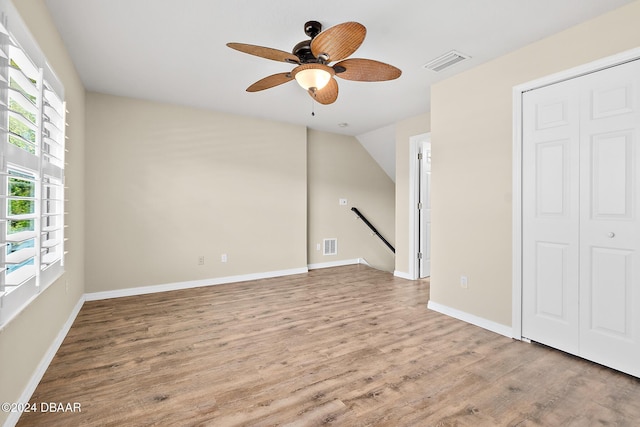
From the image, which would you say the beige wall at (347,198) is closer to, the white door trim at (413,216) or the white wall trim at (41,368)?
the white door trim at (413,216)

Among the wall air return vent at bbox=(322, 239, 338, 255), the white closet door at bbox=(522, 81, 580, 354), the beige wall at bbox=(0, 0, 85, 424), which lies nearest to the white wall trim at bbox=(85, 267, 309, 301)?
the beige wall at bbox=(0, 0, 85, 424)

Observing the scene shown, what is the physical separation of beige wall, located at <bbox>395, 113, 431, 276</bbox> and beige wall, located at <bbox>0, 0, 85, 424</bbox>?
161 inches

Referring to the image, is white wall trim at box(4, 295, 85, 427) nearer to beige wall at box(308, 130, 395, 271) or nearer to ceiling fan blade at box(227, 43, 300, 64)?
ceiling fan blade at box(227, 43, 300, 64)

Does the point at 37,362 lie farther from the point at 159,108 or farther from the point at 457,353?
the point at 159,108

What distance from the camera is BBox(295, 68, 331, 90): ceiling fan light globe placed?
6.98 ft

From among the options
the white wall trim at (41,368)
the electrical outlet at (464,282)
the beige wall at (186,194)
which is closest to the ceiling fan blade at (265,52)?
the white wall trim at (41,368)

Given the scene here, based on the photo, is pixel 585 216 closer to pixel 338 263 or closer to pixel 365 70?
pixel 365 70

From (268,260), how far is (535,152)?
3.71 metres

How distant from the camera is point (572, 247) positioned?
233 centimetres

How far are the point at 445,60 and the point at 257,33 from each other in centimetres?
170

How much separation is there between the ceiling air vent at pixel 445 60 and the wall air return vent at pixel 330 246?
342cm

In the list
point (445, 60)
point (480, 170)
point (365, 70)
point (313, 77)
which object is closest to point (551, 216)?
point (480, 170)

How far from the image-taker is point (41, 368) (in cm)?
198

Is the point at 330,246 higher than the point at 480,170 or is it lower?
lower
